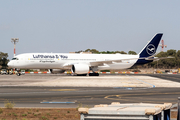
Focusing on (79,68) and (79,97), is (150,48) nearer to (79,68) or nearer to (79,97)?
(79,68)

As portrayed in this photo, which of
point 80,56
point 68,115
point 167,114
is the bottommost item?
point 68,115

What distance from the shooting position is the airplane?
5309 cm

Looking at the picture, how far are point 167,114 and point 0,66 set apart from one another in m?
114

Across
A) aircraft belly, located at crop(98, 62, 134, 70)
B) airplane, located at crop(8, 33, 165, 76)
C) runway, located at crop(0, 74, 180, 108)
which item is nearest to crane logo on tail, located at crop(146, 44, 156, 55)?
airplane, located at crop(8, 33, 165, 76)

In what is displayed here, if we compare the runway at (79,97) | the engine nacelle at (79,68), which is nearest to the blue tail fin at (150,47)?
the engine nacelle at (79,68)

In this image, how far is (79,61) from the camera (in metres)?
56.7

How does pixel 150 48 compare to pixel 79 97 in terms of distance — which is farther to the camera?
pixel 150 48

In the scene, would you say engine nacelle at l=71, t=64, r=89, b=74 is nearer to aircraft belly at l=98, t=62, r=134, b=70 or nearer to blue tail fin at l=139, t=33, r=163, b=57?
aircraft belly at l=98, t=62, r=134, b=70

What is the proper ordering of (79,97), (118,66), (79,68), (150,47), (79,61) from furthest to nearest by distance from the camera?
(150,47), (118,66), (79,61), (79,68), (79,97)

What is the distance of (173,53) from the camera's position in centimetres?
15562

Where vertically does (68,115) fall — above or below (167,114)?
below

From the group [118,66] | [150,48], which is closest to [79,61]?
[118,66]

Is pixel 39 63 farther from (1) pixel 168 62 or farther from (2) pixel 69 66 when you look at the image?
(1) pixel 168 62

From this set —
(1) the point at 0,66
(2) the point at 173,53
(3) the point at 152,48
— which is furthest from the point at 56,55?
(2) the point at 173,53
